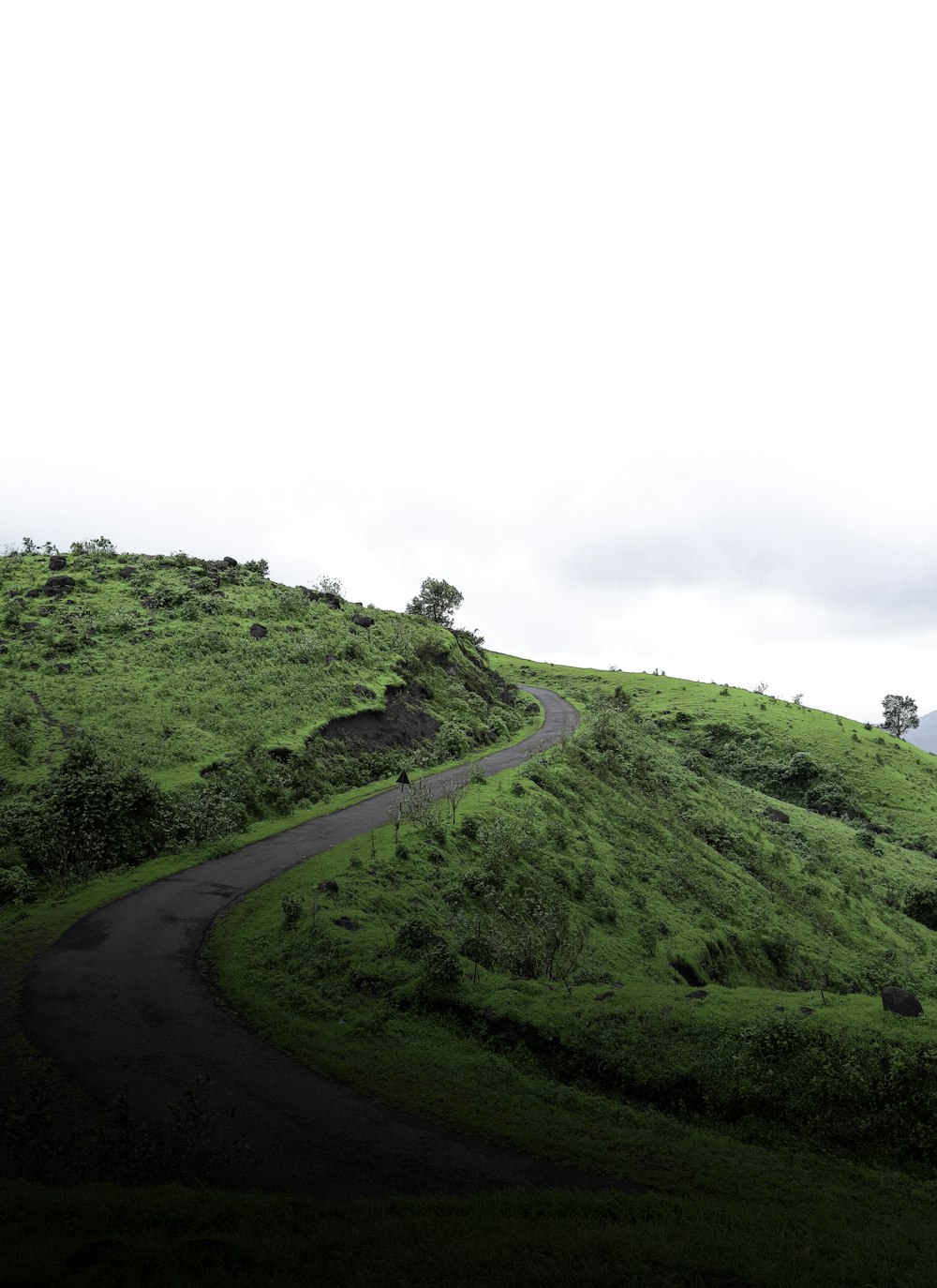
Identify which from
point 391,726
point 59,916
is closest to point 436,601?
point 391,726

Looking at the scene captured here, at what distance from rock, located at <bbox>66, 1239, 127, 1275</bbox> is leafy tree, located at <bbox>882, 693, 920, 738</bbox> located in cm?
14297

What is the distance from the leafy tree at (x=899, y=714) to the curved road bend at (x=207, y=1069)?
444 ft

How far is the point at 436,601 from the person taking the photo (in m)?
112

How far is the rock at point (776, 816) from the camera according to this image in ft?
177

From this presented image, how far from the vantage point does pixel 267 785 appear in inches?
1495

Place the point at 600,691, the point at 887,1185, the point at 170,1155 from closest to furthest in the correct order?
the point at 170,1155
the point at 887,1185
the point at 600,691

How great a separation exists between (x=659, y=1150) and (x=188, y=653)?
49.2 meters

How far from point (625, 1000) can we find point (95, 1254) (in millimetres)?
13140

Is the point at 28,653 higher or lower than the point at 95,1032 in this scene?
higher

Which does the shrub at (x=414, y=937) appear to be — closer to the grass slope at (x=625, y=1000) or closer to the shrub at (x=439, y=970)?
the grass slope at (x=625, y=1000)

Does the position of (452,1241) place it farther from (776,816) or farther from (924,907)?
(776,816)

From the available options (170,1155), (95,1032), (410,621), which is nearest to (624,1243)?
(170,1155)

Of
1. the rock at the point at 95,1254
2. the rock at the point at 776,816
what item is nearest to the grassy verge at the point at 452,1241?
the rock at the point at 95,1254

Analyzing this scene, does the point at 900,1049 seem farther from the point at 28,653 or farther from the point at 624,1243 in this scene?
the point at 28,653
